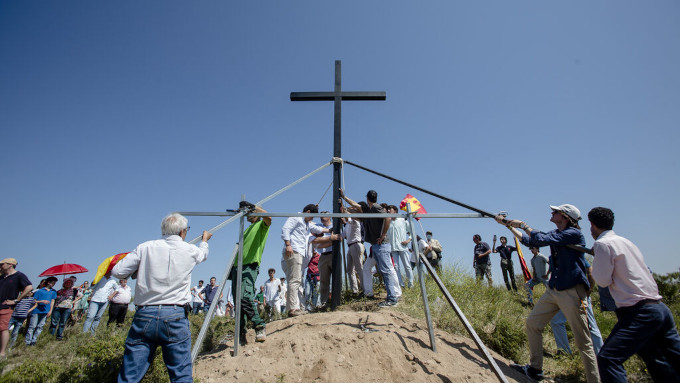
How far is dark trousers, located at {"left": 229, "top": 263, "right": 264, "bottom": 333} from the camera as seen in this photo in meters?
4.65

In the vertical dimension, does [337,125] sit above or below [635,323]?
above

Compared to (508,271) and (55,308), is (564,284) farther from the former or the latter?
(55,308)

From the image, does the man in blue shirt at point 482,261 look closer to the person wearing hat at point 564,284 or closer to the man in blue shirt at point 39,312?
the person wearing hat at point 564,284

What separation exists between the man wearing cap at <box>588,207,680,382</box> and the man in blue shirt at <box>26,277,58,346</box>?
482 inches

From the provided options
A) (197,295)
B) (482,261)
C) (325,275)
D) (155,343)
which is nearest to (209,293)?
(197,295)

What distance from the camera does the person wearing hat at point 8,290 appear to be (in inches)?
246

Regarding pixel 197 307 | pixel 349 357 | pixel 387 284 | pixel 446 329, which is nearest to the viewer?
pixel 349 357

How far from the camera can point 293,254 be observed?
638 centimetres

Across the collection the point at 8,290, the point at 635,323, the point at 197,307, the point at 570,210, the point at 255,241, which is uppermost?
the point at 570,210

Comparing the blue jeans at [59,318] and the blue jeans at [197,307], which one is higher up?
the blue jeans at [59,318]

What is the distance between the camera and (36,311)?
29.2 ft

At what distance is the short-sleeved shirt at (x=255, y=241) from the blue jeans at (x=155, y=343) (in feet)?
5.85

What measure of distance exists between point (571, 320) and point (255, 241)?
447 centimetres

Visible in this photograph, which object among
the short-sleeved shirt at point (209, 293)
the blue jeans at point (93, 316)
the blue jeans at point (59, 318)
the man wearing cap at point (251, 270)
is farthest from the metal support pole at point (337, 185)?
the short-sleeved shirt at point (209, 293)
